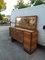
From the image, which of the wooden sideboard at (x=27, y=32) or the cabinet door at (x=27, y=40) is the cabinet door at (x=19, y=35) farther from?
the cabinet door at (x=27, y=40)

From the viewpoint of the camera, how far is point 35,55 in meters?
3.93

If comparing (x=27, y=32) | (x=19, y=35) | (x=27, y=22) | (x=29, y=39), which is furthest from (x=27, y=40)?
(x=27, y=22)

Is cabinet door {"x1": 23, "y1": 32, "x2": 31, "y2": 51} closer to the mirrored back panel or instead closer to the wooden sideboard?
the wooden sideboard

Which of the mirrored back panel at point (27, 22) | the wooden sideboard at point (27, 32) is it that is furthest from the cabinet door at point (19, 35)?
the mirrored back panel at point (27, 22)

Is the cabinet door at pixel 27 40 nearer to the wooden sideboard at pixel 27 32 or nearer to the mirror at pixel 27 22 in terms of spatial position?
the wooden sideboard at pixel 27 32

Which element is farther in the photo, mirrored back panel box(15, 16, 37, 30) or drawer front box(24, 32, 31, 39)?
mirrored back panel box(15, 16, 37, 30)

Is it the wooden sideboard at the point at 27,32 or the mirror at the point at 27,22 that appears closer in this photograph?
the wooden sideboard at the point at 27,32

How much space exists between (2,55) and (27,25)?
68.6 inches

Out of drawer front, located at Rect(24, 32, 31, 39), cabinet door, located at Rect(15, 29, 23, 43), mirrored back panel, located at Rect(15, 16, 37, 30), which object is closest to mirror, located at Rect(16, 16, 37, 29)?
mirrored back panel, located at Rect(15, 16, 37, 30)

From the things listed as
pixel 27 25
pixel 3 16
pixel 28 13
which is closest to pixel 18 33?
pixel 27 25

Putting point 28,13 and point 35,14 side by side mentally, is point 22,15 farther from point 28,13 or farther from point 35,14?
point 35,14

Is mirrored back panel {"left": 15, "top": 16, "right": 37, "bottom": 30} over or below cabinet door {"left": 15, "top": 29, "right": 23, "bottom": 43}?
over

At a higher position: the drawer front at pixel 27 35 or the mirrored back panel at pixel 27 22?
the mirrored back panel at pixel 27 22

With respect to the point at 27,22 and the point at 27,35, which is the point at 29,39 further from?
the point at 27,22
